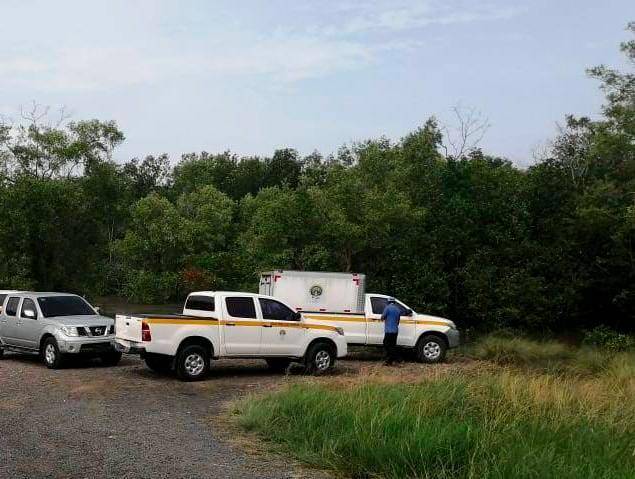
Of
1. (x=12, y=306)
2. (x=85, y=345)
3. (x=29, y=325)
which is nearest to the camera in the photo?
(x=85, y=345)

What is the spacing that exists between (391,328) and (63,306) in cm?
816

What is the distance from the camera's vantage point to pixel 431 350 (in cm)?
1977

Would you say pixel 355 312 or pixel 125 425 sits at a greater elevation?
pixel 355 312

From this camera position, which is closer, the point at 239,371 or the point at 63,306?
the point at 239,371

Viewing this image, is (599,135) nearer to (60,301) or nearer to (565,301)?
(565,301)

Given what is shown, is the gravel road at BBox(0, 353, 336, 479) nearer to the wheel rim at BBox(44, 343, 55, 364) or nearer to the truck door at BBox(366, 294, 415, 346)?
the wheel rim at BBox(44, 343, 55, 364)

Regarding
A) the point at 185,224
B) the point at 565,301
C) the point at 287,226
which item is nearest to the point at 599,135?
the point at 565,301

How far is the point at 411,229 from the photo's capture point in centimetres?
3120

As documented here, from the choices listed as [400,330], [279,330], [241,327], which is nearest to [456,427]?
[241,327]

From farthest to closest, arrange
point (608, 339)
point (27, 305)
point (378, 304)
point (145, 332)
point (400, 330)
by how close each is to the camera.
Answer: point (608, 339)
point (378, 304)
point (400, 330)
point (27, 305)
point (145, 332)

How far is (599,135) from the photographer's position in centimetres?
3025

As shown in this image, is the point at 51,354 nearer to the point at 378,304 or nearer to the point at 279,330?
the point at 279,330

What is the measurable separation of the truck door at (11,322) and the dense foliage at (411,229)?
1125 cm

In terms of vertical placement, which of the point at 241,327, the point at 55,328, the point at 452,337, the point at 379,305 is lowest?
the point at 55,328
